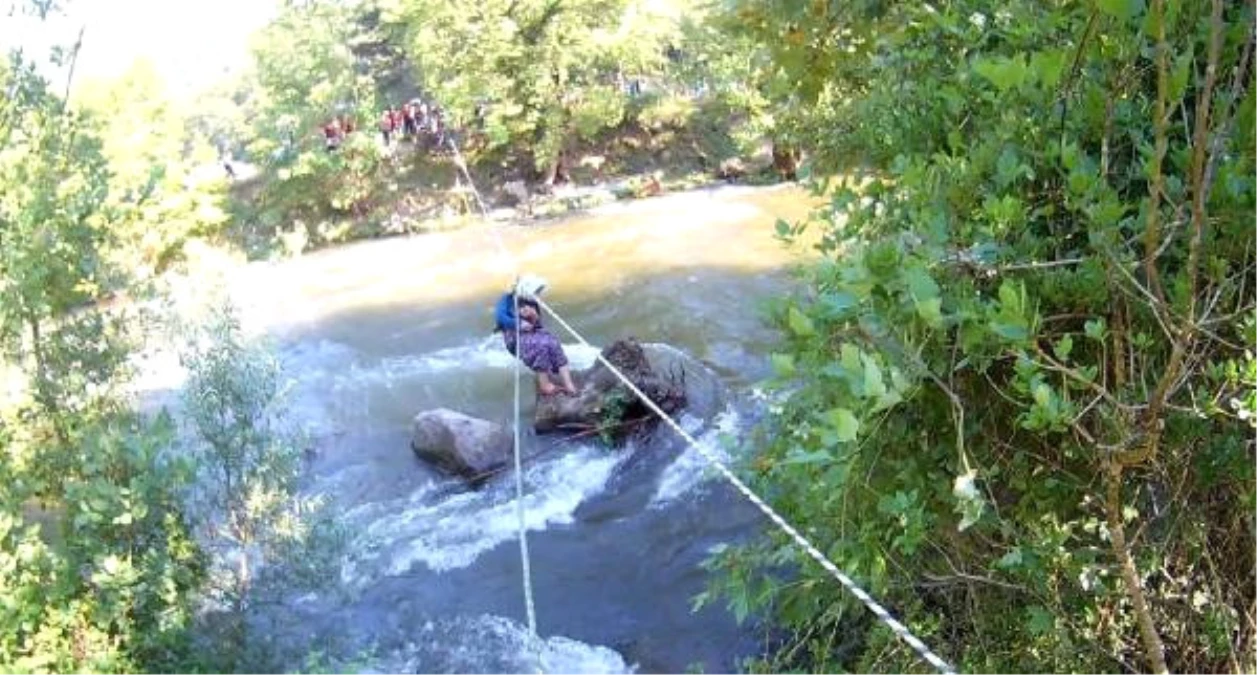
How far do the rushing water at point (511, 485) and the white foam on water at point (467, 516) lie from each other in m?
0.02

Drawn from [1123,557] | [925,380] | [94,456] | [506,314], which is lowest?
[506,314]

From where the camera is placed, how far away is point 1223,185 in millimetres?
1855

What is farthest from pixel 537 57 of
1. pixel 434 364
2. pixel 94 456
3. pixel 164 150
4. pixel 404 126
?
pixel 94 456

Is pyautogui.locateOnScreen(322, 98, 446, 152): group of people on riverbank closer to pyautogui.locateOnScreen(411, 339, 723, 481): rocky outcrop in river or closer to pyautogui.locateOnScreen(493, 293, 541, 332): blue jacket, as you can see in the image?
pyautogui.locateOnScreen(493, 293, 541, 332): blue jacket

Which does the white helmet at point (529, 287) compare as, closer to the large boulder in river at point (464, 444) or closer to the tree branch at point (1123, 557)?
the large boulder in river at point (464, 444)

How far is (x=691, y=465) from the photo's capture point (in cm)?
844

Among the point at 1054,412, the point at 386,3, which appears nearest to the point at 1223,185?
the point at 1054,412

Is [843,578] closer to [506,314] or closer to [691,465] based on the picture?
[691,465]

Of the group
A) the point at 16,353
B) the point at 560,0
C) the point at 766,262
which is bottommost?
the point at 766,262

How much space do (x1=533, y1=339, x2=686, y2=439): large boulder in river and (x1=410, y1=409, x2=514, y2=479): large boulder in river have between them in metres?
0.53

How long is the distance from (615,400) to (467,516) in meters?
1.81

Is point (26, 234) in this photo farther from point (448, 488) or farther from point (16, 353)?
point (448, 488)

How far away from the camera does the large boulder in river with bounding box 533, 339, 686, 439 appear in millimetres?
9164

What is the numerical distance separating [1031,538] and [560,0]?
26.9m
